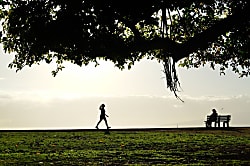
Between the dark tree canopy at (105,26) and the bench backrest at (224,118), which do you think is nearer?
the dark tree canopy at (105,26)

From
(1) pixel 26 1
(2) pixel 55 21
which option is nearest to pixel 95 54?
(2) pixel 55 21

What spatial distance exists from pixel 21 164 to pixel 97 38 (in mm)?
5296

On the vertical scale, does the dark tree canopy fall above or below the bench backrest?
above

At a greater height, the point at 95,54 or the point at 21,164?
the point at 95,54

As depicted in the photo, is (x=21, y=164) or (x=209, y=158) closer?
(x=21, y=164)

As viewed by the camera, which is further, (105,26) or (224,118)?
(224,118)

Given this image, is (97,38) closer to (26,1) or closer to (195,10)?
(26,1)

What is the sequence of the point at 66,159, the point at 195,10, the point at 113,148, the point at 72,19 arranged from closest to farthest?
1. the point at 66,159
2. the point at 72,19
3. the point at 113,148
4. the point at 195,10

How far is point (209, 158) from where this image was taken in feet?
54.0

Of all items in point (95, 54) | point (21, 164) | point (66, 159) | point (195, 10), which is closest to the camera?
point (21, 164)

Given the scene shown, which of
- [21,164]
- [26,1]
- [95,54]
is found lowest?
[21,164]

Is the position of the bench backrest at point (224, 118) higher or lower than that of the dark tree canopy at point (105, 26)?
Result: lower

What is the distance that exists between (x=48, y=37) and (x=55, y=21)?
2.01ft

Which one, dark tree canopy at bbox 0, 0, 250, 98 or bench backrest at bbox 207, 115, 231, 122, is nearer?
dark tree canopy at bbox 0, 0, 250, 98
